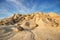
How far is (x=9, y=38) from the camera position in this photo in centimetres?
555

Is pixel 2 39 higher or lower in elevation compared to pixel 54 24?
lower

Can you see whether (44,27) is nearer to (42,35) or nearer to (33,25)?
(33,25)

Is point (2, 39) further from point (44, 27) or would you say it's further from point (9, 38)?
point (44, 27)

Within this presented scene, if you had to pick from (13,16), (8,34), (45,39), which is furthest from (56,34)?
(13,16)

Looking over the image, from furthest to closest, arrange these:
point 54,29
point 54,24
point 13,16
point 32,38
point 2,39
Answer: point 13,16
point 54,24
point 54,29
point 32,38
point 2,39

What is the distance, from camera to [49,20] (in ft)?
28.0

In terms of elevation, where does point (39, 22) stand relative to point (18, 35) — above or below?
above

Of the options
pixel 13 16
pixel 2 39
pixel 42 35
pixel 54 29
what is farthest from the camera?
pixel 13 16

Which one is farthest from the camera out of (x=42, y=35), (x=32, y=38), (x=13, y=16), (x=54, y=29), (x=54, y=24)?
(x=13, y=16)

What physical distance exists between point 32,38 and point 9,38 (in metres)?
1.06

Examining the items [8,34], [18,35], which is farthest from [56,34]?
[8,34]

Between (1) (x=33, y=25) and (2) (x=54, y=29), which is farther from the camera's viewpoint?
(1) (x=33, y=25)

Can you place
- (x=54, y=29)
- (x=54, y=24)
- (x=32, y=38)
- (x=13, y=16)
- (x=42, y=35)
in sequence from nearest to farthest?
(x=32, y=38) → (x=42, y=35) → (x=54, y=29) → (x=54, y=24) → (x=13, y=16)

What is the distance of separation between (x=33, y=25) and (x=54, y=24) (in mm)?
1375
